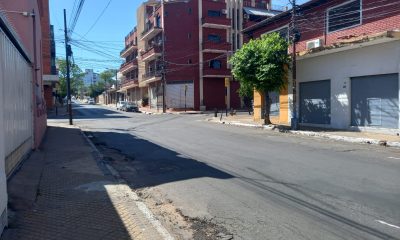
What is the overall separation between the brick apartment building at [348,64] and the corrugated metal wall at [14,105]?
14555mm

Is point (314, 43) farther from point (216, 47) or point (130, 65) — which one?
point (130, 65)

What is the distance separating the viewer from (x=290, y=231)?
580 cm

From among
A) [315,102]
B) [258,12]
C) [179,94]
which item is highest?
[258,12]

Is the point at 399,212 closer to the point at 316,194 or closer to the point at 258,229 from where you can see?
the point at 316,194

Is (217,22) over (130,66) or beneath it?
over

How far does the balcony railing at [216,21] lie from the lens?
55.3 metres

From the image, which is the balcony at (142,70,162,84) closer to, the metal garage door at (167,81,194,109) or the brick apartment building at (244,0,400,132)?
the metal garage door at (167,81,194,109)

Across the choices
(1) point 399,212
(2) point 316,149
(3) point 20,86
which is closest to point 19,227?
(1) point 399,212

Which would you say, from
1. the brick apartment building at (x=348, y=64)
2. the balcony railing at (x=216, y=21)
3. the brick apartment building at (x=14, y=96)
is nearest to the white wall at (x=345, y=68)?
the brick apartment building at (x=348, y=64)

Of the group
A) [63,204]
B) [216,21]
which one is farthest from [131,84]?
[63,204]

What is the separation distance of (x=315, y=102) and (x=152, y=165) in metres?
15.3

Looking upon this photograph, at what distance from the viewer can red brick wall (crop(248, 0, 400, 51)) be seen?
1928 cm

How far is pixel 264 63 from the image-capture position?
2427 centimetres

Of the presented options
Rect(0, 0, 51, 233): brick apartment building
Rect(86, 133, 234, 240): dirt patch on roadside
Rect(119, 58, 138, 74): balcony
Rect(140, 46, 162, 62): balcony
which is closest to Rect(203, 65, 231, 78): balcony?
Rect(140, 46, 162, 62): balcony
